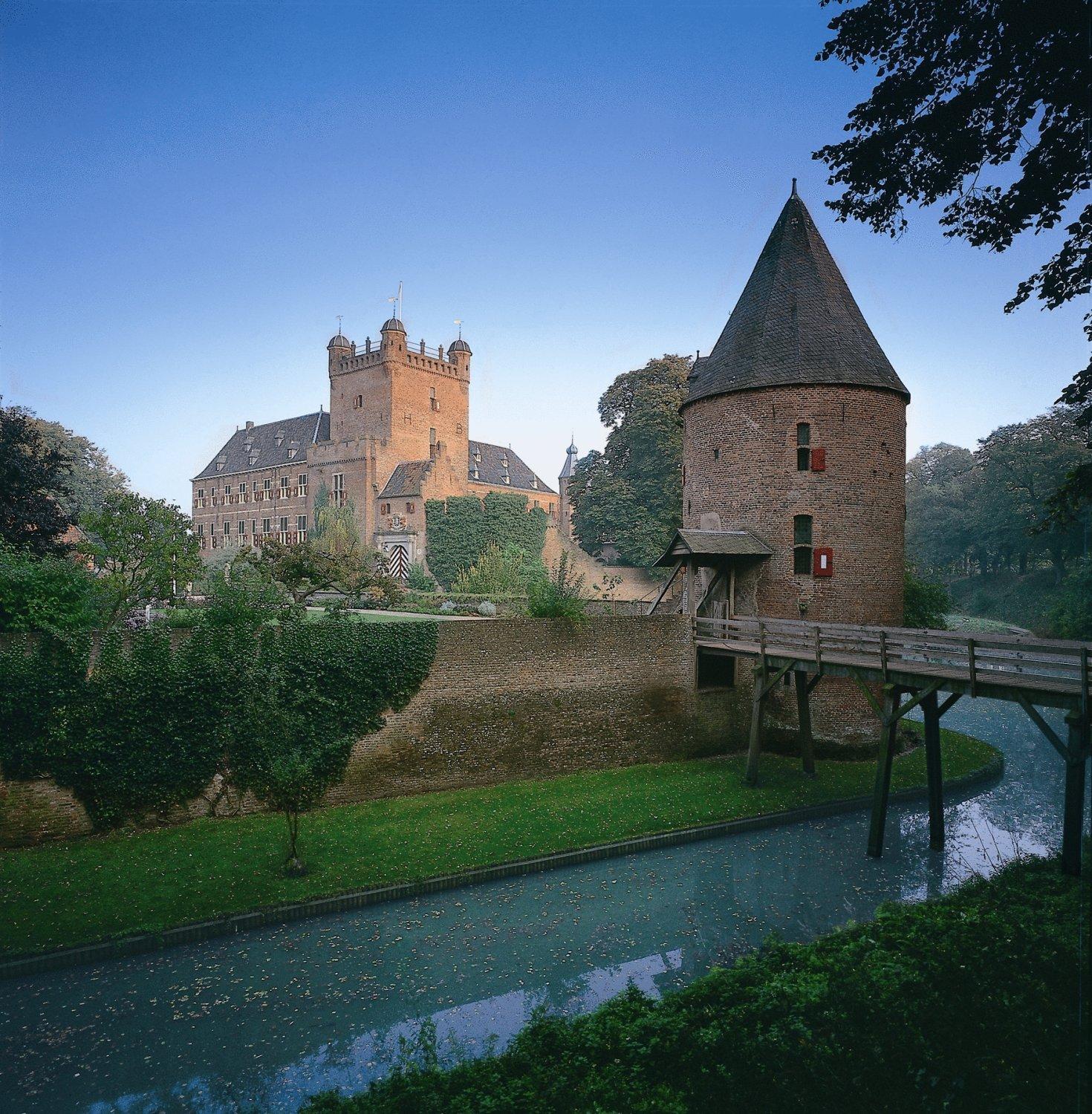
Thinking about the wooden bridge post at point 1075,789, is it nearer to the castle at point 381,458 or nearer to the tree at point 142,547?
the tree at point 142,547

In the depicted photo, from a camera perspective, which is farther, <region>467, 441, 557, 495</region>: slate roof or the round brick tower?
<region>467, 441, 557, 495</region>: slate roof

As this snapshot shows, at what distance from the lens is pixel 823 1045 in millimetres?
4477

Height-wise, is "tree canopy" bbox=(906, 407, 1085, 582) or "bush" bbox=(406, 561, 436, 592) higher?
"tree canopy" bbox=(906, 407, 1085, 582)

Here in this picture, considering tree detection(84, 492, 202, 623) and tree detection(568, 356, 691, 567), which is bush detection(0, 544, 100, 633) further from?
tree detection(568, 356, 691, 567)

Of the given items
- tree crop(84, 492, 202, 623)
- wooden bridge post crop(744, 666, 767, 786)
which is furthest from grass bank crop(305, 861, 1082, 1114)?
tree crop(84, 492, 202, 623)

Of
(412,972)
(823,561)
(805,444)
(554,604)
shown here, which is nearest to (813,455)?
(805,444)

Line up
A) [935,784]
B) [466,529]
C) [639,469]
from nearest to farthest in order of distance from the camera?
1. [935,784]
2. [639,469]
3. [466,529]

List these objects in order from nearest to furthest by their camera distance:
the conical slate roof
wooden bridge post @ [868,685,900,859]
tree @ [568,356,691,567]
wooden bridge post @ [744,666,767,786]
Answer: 1. wooden bridge post @ [868,685,900,859]
2. wooden bridge post @ [744,666,767,786]
3. the conical slate roof
4. tree @ [568,356,691,567]

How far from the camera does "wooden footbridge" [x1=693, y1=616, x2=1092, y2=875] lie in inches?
364

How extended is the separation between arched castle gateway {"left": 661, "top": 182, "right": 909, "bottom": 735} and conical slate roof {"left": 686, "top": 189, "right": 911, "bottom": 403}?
A: 0.04 metres

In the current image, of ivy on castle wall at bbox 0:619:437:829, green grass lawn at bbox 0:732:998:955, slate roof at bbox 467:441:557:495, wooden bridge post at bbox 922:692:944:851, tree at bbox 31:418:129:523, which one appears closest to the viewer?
green grass lawn at bbox 0:732:998:955

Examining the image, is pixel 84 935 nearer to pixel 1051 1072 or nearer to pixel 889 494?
pixel 1051 1072

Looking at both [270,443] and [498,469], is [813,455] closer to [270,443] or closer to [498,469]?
[498,469]

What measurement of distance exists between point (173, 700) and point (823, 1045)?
1037 centimetres
